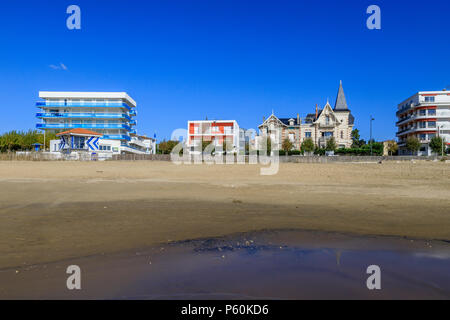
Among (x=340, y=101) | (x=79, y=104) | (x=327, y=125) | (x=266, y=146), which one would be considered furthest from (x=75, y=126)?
(x=340, y=101)

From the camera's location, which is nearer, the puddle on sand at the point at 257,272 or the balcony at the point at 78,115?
the puddle on sand at the point at 257,272

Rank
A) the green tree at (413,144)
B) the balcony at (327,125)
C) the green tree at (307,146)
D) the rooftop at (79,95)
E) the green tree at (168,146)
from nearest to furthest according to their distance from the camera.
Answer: the green tree at (307,146)
the green tree at (413,144)
the rooftop at (79,95)
the balcony at (327,125)
the green tree at (168,146)

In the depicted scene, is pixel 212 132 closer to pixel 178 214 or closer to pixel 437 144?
pixel 437 144

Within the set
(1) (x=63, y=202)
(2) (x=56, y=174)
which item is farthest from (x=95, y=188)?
(2) (x=56, y=174)

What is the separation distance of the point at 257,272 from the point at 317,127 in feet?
255

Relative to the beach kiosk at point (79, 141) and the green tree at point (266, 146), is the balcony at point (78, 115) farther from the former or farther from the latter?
the green tree at point (266, 146)

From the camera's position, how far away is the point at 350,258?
6070 mm

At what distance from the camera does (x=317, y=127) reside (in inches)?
3123

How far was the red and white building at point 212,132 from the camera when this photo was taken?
90.3 meters

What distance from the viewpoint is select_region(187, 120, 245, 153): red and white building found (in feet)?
296

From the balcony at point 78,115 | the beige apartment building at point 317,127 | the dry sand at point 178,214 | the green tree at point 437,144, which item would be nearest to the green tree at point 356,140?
the beige apartment building at point 317,127

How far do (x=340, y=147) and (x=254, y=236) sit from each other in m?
74.4

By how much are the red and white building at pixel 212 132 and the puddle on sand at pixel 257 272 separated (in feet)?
268
